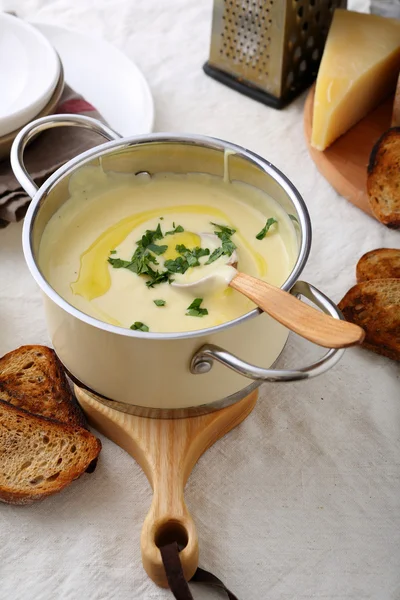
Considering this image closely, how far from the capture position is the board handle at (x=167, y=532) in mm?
1258

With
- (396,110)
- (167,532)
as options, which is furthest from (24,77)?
(167,532)

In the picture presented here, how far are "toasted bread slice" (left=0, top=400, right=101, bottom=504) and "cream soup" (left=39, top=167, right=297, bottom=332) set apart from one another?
0.82ft

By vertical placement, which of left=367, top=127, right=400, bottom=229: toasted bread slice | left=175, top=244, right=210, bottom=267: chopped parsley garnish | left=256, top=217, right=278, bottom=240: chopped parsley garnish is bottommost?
left=367, top=127, right=400, bottom=229: toasted bread slice

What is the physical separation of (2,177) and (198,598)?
114cm

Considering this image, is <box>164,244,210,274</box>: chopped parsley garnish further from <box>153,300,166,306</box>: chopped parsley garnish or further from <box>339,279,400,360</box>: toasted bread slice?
<box>339,279,400,360</box>: toasted bread slice

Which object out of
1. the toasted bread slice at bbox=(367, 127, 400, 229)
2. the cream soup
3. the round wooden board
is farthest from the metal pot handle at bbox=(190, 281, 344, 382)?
the round wooden board

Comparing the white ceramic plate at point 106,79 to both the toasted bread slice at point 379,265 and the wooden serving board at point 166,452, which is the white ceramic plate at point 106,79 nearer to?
the toasted bread slice at point 379,265

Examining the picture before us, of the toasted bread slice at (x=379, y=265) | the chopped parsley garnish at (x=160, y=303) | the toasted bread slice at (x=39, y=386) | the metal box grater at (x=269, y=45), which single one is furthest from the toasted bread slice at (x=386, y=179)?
the toasted bread slice at (x=39, y=386)

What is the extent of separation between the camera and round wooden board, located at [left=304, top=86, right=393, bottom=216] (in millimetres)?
1997

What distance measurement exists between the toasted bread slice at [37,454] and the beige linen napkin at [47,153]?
1.95ft

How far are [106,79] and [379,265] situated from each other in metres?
1.05

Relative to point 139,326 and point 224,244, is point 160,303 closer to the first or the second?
point 139,326

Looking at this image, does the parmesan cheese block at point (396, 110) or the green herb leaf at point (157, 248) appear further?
the parmesan cheese block at point (396, 110)

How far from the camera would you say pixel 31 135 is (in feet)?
5.10
